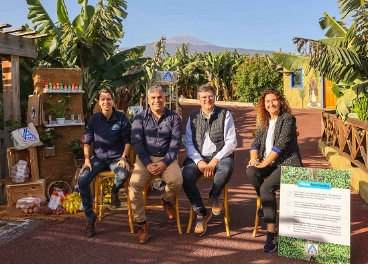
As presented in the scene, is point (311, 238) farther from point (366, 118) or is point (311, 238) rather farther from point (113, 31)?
point (113, 31)

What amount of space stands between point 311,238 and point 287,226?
0.75 feet

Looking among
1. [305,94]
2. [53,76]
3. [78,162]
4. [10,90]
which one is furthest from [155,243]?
[305,94]

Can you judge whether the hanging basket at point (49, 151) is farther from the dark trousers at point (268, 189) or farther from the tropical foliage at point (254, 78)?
the tropical foliage at point (254, 78)

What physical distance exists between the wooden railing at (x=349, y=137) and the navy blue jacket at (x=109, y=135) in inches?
147

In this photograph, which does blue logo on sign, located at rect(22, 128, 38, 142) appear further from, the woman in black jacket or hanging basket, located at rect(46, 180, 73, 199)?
the woman in black jacket

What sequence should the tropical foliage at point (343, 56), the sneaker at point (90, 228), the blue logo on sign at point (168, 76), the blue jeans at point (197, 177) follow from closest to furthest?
the blue jeans at point (197, 177)
the sneaker at point (90, 228)
the tropical foliage at point (343, 56)
the blue logo on sign at point (168, 76)

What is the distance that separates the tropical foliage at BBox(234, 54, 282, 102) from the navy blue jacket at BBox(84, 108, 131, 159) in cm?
1834

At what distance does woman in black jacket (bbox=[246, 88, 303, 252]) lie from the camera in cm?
364

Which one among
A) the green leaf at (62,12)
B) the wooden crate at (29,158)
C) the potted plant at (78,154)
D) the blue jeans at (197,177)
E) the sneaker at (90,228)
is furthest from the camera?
the green leaf at (62,12)

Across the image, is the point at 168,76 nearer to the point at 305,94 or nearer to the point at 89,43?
the point at 89,43

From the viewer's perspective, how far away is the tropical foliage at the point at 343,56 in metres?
8.18

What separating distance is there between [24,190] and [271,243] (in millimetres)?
3746

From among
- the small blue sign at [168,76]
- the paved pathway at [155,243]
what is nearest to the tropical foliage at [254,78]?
the small blue sign at [168,76]

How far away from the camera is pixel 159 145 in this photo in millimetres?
4230
